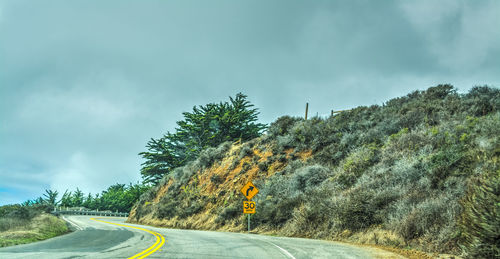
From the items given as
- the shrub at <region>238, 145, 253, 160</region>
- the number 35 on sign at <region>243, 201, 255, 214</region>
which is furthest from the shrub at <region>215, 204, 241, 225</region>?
the shrub at <region>238, 145, 253, 160</region>

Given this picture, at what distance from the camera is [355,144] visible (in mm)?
22875

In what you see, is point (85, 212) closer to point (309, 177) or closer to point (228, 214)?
point (228, 214)

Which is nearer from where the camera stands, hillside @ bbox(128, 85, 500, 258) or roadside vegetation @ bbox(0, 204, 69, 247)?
hillside @ bbox(128, 85, 500, 258)

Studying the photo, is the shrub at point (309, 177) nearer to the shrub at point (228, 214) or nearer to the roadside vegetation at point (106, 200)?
the shrub at point (228, 214)

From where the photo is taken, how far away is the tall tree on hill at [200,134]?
44.9 metres

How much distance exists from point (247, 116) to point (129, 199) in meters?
32.6

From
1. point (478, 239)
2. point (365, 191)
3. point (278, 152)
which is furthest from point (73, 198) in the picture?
point (478, 239)

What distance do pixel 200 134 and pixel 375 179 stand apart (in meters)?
33.2

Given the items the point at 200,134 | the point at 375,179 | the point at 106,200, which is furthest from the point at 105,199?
the point at 375,179

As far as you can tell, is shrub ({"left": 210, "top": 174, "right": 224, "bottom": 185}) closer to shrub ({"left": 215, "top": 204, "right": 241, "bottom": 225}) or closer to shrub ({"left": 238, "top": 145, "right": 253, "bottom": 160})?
shrub ({"left": 238, "top": 145, "right": 253, "bottom": 160})

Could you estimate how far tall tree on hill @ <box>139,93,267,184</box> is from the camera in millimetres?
44938

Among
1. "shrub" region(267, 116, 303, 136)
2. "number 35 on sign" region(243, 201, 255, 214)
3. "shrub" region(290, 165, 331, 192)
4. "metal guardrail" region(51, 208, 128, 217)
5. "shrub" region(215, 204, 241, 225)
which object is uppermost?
"shrub" region(267, 116, 303, 136)

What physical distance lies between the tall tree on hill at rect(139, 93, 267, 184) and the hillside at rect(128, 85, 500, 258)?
1007 centimetres

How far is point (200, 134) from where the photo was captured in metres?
47.1
